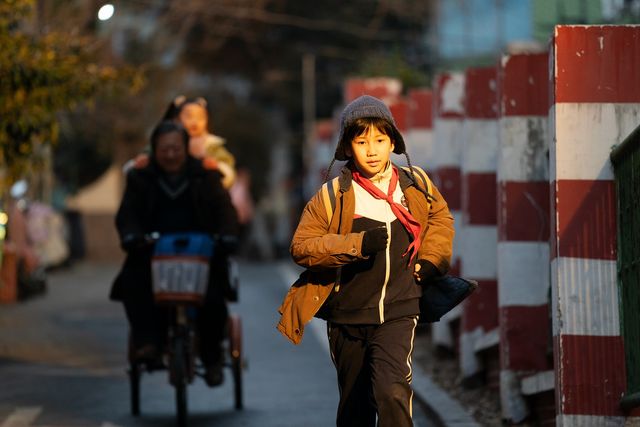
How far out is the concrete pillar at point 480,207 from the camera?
35.2 ft

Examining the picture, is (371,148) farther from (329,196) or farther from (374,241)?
(374,241)

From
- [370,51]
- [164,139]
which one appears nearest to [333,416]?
[164,139]

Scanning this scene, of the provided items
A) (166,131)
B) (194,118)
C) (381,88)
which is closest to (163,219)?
(166,131)

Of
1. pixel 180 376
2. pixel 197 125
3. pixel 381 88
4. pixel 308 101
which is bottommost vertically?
pixel 180 376

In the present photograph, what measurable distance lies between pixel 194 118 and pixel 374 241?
5.18 metres

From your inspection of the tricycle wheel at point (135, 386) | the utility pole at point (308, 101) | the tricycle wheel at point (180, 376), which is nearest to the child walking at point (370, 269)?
the tricycle wheel at point (180, 376)

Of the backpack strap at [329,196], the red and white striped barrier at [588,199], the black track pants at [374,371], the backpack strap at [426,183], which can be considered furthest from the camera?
the red and white striped barrier at [588,199]

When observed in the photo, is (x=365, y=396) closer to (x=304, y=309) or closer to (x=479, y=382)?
(x=304, y=309)

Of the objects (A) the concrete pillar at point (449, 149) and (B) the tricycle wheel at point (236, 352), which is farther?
(A) the concrete pillar at point (449, 149)

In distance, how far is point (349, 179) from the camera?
661 cm

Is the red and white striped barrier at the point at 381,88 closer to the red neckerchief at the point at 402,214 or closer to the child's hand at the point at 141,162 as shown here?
the child's hand at the point at 141,162

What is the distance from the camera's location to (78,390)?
11.7 meters

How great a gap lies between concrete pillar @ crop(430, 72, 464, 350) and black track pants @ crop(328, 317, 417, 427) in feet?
19.6

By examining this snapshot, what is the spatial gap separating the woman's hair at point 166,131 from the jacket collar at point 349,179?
345cm
